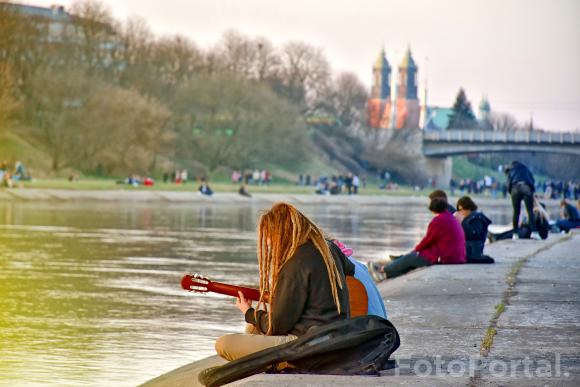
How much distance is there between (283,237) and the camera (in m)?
7.70

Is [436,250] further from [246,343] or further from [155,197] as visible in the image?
[155,197]

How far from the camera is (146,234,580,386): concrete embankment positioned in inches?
320

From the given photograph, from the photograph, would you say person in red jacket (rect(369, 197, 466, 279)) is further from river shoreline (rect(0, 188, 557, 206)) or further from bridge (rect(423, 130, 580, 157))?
bridge (rect(423, 130, 580, 157))

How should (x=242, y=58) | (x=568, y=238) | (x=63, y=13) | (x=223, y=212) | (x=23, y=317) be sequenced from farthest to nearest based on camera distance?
1. (x=63, y=13)
2. (x=242, y=58)
3. (x=223, y=212)
4. (x=568, y=238)
5. (x=23, y=317)

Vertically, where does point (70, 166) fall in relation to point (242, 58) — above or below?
below

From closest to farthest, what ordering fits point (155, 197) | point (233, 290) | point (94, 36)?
point (233, 290) < point (155, 197) < point (94, 36)

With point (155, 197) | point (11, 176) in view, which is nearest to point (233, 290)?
point (155, 197)

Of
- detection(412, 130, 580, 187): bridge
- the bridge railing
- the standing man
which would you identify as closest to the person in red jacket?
the standing man

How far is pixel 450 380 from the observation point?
316 inches

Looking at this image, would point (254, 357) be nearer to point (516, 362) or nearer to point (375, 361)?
point (375, 361)

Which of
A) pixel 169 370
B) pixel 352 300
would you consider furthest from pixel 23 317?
pixel 352 300

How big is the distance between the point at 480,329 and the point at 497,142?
117658 millimetres

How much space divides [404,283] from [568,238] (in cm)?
1028

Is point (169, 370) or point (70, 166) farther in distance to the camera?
point (70, 166)
